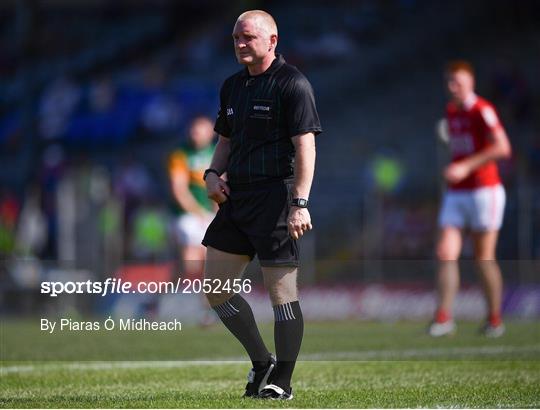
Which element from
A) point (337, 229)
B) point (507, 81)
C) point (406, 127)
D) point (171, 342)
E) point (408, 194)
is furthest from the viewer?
point (406, 127)

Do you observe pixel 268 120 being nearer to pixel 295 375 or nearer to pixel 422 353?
pixel 295 375

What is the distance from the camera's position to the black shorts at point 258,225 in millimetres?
6270

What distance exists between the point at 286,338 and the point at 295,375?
5.42ft

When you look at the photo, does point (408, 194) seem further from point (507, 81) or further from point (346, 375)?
point (346, 375)

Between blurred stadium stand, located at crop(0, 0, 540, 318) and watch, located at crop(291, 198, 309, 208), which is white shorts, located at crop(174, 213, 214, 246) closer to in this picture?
blurred stadium stand, located at crop(0, 0, 540, 318)

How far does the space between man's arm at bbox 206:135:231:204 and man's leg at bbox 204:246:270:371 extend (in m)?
0.29

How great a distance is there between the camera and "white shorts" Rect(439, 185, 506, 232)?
1166cm

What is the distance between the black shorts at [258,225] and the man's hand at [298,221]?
0.14 meters

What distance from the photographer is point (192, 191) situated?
14.1 metres

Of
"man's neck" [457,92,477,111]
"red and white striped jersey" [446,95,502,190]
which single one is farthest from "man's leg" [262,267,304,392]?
"man's neck" [457,92,477,111]

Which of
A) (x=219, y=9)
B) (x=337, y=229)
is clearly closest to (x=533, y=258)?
(x=337, y=229)

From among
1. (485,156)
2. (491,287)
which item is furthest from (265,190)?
(491,287)

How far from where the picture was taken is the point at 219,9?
96.9ft

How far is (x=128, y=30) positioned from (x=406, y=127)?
960 centimetres
